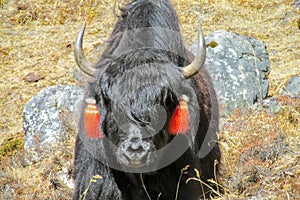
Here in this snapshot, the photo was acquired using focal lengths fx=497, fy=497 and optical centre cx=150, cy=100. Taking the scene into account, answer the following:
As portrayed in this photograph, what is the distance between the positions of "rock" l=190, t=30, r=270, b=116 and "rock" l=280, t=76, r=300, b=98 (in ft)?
0.94

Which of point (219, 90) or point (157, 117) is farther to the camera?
point (219, 90)

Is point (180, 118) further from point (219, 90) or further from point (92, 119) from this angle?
point (219, 90)

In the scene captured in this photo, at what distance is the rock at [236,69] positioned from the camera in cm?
722

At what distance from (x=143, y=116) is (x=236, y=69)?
3.85 m

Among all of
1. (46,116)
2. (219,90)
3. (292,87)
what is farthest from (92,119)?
(292,87)

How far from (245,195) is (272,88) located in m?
3.92

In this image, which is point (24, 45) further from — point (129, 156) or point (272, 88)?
point (129, 156)

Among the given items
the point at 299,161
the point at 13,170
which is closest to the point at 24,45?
the point at 13,170

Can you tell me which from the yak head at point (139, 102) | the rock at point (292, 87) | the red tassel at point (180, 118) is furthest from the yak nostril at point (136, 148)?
the rock at point (292, 87)

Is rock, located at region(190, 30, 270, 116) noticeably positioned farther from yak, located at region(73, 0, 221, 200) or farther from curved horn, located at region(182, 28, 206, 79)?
curved horn, located at region(182, 28, 206, 79)

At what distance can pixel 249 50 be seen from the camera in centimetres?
794

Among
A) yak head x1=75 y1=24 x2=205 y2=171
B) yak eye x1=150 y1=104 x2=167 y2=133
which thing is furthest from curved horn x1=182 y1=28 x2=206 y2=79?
yak eye x1=150 y1=104 x2=167 y2=133

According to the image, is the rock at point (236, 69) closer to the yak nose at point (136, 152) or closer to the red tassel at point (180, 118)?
the red tassel at point (180, 118)

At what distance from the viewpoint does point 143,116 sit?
3.96 meters
